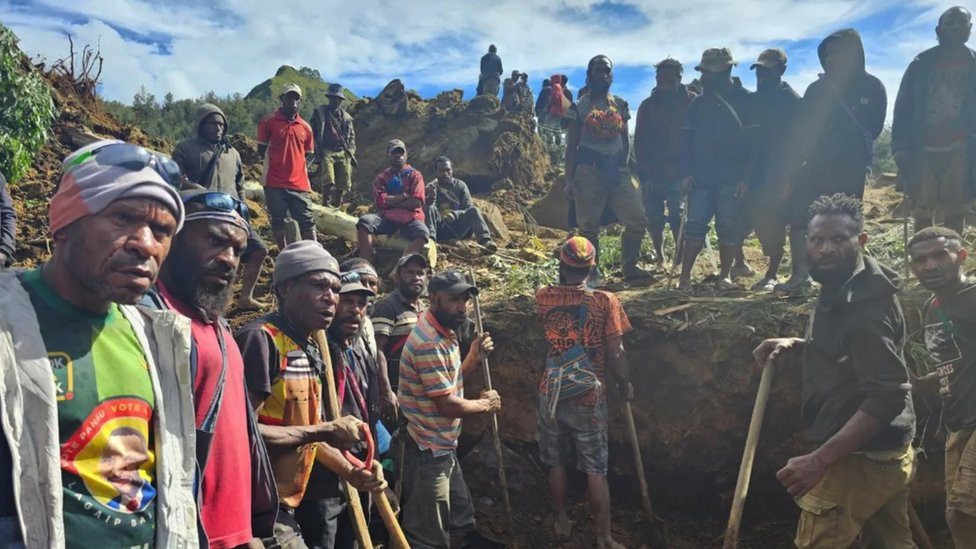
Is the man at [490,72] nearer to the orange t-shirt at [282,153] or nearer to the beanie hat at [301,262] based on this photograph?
the orange t-shirt at [282,153]

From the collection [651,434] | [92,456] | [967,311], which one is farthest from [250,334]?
[651,434]

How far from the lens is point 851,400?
3.14 meters

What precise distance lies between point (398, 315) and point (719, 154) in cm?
347

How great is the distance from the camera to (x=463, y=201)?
35.0ft

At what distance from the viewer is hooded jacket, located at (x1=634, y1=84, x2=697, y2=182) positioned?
6.82m

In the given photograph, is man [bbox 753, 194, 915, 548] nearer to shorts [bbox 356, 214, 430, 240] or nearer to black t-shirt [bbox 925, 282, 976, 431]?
black t-shirt [bbox 925, 282, 976, 431]

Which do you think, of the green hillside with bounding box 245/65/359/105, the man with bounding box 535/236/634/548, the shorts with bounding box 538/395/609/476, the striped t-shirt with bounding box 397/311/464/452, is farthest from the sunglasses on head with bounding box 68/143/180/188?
the green hillside with bounding box 245/65/359/105

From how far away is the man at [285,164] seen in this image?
777 cm

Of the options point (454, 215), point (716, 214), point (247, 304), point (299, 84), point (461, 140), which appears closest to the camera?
point (716, 214)

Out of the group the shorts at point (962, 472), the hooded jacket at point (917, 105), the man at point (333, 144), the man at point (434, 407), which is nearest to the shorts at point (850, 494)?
the shorts at point (962, 472)

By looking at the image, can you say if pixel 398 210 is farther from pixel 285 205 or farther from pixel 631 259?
Result: pixel 631 259

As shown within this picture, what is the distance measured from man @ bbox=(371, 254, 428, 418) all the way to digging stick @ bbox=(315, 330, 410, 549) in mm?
1650

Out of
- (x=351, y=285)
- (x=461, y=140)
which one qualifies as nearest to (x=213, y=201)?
(x=351, y=285)

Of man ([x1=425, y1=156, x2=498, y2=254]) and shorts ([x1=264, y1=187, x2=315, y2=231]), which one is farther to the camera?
man ([x1=425, y1=156, x2=498, y2=254])
